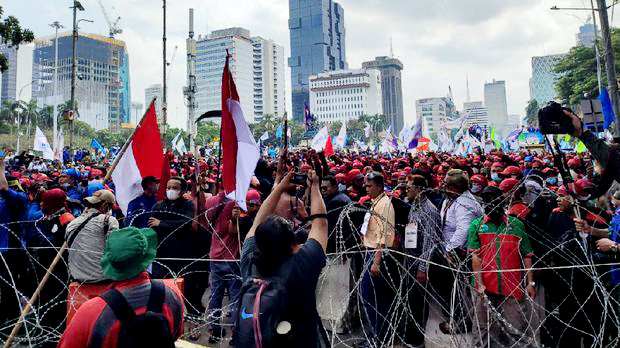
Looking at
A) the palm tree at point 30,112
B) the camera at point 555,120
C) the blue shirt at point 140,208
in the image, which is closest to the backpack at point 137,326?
the camera at point 555,120

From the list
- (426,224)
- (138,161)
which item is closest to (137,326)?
(426,224)

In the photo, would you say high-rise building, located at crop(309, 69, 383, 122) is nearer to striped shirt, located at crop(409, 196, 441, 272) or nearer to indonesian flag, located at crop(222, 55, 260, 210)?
striped shirt, located at crop(409, 196, 441, 272)

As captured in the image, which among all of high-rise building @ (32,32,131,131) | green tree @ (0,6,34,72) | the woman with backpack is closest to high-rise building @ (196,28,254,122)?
high-rise building @ (32,32,131,131)

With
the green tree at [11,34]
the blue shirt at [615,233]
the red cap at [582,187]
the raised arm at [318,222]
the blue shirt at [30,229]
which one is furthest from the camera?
the green tree at [11,34]

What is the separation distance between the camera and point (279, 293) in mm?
2480

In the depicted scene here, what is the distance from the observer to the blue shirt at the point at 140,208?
6.22 m

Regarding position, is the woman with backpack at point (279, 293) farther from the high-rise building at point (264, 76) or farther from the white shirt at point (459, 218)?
the high-rise building at point (264, 76)

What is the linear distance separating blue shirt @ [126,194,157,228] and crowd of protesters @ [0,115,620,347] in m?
0.02

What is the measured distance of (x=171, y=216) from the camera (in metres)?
6.16

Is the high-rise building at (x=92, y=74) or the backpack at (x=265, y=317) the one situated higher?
the high-rise building at (x=92, y=74)

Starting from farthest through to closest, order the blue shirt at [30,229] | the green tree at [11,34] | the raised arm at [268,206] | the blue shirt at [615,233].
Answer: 1. the green tree at [11,34]
2. the blue shirt at [30,229]
3. the blue shirt at [615,233]
4. the raised arm at [268,206]

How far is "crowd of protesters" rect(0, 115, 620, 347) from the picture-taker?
326cm

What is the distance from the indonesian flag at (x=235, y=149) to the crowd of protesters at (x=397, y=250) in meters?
0.32

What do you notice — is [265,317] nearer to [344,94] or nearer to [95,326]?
[95,326]
